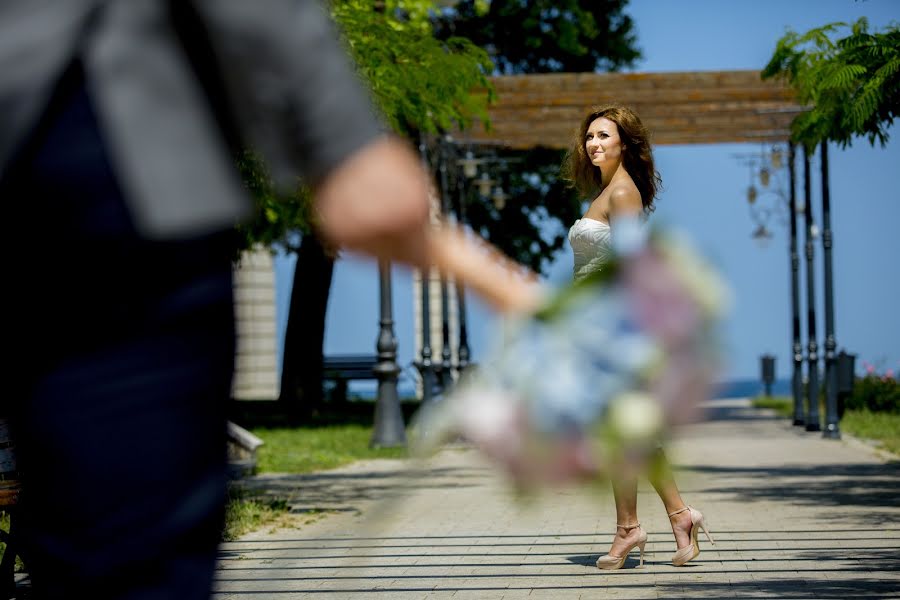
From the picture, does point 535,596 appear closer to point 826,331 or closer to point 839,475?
point 839,475

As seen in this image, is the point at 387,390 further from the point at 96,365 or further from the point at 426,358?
the point at 96,365

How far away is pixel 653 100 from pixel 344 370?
58.8 ft

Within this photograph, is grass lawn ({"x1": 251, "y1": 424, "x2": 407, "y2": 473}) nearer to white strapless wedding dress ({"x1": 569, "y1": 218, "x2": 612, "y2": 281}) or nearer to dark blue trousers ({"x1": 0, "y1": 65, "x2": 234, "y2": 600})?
white strapless wedding dress ({"x1": 569, "y1": 218, "x2": 612, "y2": 281})

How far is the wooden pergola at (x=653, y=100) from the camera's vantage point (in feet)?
69.1

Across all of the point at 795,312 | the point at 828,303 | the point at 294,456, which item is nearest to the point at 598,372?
the point at 294,456

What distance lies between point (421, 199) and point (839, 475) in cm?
1239

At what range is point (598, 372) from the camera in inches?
69.4

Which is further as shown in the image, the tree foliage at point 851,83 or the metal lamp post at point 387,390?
the metal lamp post at point 387,390

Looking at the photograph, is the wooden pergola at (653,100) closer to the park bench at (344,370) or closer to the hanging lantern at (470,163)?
the hanging lantern at (470,163)

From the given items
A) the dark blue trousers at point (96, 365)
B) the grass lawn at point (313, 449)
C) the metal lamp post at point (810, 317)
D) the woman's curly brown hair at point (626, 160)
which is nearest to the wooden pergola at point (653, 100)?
the metal lamp post at point (810, 317)

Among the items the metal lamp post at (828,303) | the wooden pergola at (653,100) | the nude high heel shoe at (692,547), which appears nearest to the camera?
the nude high heel shoe at (692,547)

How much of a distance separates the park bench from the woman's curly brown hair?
94.9 ft

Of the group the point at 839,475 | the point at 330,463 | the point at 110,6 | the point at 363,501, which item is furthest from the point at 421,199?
the point at 330,463

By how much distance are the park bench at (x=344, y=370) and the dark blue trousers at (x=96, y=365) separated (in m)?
33.7
